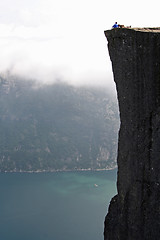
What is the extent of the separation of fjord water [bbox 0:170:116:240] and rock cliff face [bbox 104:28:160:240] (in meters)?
93.1

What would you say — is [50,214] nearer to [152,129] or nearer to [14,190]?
[14,190]

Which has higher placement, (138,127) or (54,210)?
(138,127)

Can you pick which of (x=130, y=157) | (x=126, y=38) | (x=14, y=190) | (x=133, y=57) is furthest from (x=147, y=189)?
(x=14, y=190)

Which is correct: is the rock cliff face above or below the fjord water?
above

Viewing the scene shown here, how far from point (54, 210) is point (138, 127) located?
13333 centimetres

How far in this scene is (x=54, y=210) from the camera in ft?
452

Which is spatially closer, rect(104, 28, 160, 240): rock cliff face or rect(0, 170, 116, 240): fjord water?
rect(104, 28, 160, 240): rock cliff face

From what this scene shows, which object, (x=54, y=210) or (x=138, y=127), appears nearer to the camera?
(x=138, y=127)

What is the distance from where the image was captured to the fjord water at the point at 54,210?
107000 millimetres

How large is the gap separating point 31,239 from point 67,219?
23511mm

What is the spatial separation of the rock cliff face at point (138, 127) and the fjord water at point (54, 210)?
93103 millimetres

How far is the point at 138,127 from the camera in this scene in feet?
36.8

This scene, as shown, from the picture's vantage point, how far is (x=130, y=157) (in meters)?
11.7

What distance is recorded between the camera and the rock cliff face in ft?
34.1
